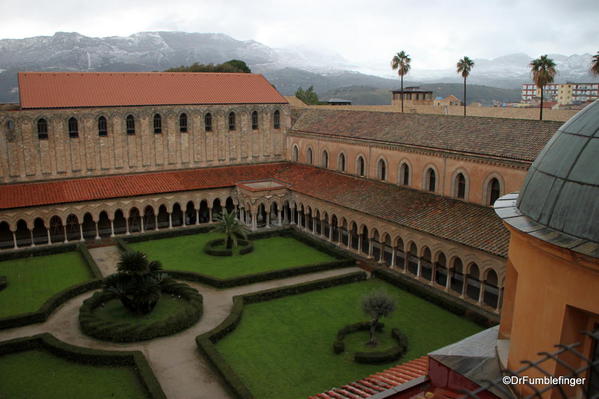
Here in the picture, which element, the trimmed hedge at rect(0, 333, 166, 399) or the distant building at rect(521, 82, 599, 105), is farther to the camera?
the distant building at rect(521, 82, 599, 105)

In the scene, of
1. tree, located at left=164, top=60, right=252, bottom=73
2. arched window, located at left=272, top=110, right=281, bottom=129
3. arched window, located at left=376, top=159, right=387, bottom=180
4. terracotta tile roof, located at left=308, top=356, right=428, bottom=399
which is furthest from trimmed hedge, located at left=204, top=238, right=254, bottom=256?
tree, located at left=164, top=60, right=252, bottom=73

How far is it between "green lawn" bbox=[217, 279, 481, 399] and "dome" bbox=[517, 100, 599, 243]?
12.7 meters

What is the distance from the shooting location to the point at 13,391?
1903cm

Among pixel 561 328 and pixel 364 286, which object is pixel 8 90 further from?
pixel 561 328

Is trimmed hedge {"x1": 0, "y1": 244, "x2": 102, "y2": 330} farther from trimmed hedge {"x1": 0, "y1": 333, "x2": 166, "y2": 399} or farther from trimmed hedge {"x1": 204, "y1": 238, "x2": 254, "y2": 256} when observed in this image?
trimmed hedge {"x1": 204, "y1": 238, "x2": 254, "y2": 256}

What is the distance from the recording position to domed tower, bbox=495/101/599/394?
26.0ft

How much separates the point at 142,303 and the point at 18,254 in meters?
14.9

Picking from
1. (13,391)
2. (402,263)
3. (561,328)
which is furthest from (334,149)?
(561,328)

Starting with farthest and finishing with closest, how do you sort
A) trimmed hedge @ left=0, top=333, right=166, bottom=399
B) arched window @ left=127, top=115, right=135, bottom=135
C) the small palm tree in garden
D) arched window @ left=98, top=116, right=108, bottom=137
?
arched window @ left=127, top=115, right=135, bottom=135
arched window @ left=98, top=116, right=108, bottom=137
the small palm tree in garden
trimmed hedge @ left=0, top=333, right=166, bottom=399

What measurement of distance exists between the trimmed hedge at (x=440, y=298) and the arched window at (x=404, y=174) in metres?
6.73

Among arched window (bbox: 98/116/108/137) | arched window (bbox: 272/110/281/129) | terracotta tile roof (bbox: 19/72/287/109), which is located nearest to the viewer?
terracotta tile roof (bbox: 19/72/287/109)

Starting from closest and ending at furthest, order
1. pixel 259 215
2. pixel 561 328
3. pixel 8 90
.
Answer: pixel 561 328 → pixel 259 215 → pixel 8 90

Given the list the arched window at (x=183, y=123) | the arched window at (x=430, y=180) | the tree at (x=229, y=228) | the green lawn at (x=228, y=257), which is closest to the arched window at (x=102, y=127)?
the arched window at (x=183, y=123)

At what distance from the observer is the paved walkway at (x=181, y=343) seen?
19484mm
